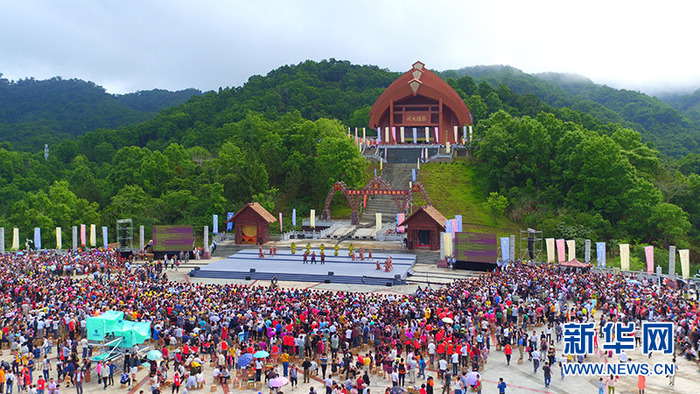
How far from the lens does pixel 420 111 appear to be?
69.8 m

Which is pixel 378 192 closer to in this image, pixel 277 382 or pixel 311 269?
pixel 311 269

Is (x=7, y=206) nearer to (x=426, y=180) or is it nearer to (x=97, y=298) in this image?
(x=426, y=180)

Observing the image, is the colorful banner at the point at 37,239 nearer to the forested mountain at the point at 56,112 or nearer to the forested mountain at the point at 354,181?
the forested mountain at the point at 354,181

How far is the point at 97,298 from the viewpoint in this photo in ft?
A: 78.0

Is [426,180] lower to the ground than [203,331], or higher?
higher

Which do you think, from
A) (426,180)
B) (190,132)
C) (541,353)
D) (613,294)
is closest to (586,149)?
(426,180)

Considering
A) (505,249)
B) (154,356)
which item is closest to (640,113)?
(505,249)

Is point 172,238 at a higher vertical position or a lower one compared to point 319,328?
higher

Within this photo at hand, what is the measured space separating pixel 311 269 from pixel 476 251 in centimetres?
1004

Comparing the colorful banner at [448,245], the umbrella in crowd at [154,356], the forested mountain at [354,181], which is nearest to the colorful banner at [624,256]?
the colorful banner at [448,245]

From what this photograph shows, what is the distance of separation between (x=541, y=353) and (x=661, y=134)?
100m

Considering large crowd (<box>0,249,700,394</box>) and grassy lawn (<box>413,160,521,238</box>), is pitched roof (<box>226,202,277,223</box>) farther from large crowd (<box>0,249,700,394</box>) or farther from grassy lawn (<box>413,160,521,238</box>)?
large crowd (<box>0,249,700,394</box>)

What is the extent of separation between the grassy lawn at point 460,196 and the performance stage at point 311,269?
11.6m

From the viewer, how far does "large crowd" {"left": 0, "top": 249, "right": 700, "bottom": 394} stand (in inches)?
683
